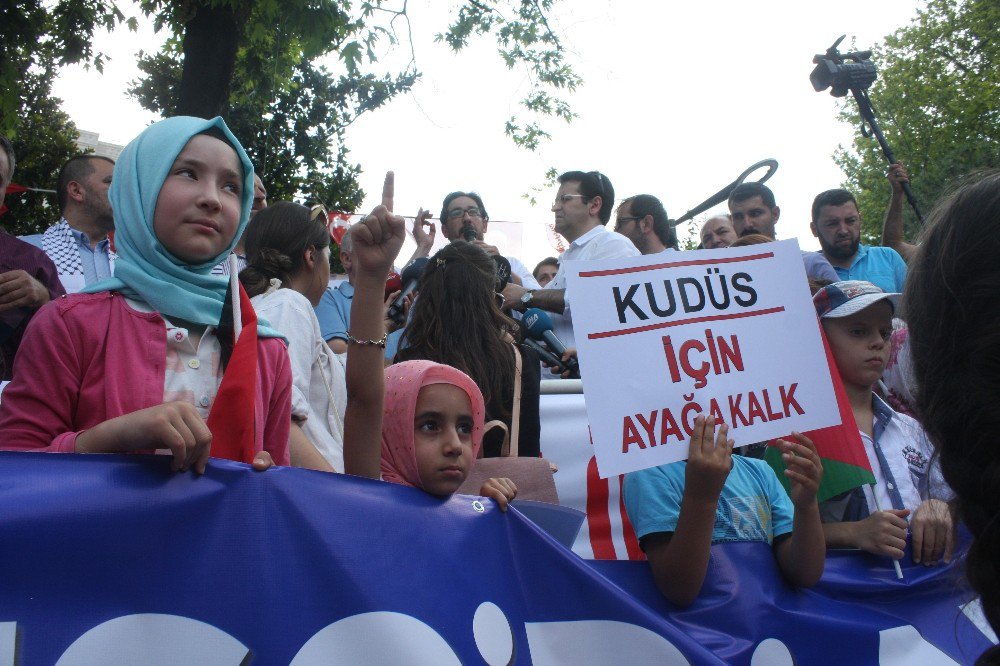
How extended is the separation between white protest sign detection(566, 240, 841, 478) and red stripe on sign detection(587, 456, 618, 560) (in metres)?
0.91

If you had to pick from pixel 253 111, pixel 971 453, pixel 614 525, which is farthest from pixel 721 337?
pixel 253 111

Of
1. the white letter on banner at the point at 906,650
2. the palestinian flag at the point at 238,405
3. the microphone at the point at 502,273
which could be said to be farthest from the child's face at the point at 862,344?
the palestinian flag at the point at 238,405

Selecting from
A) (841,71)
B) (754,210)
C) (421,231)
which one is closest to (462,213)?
(421,231)

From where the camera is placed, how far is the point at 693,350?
8.44 feet

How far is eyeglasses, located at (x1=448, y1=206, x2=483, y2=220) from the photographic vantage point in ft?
19.1

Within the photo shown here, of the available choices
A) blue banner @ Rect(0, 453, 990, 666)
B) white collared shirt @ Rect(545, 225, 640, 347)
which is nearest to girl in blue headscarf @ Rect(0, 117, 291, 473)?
blue banner @ Rect(0, 453, 990, 666)

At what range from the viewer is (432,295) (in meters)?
3.76

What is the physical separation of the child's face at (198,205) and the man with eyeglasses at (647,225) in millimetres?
4083

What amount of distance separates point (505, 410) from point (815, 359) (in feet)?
4.24

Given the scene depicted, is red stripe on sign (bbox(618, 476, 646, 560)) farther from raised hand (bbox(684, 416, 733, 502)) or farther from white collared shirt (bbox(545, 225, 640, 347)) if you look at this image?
white collared shirt (bbox(545, 225, 640, 347))

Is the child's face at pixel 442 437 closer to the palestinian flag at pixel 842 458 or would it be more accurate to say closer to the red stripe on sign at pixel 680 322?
the red stripe on sign at pixel 680 322

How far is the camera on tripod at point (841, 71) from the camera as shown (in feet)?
19.4

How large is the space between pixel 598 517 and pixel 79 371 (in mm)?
2117

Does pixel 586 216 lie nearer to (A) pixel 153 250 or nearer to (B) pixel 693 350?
(B) pixel 693 350
